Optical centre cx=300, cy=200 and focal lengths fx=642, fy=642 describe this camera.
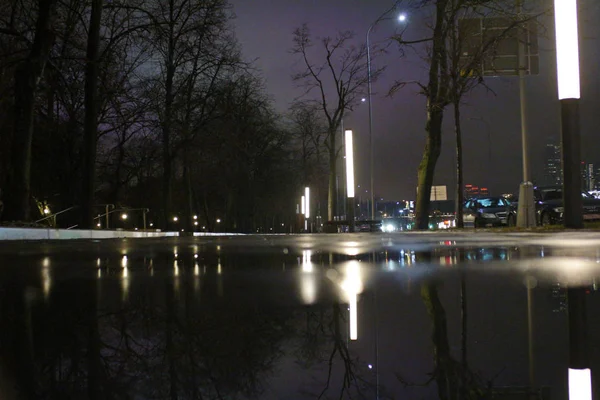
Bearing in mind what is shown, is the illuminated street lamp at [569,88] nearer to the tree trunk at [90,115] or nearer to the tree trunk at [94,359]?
the tree trunk at [94,359]

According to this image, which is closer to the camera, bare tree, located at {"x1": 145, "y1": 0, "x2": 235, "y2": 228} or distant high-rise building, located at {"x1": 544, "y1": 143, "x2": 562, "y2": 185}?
bare tree, located at {"x1": 145, "y1": 0, "x2": 235, "y2": 228}

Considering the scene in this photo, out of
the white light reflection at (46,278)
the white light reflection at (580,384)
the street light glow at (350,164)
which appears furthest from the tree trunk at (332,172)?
the white light reflection at (580,384)

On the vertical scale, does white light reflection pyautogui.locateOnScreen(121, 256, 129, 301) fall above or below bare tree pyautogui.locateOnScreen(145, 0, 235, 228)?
below

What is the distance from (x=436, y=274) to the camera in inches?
247

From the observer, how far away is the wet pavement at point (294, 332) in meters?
2.63

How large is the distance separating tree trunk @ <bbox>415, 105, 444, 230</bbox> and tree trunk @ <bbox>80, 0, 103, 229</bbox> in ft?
42.1

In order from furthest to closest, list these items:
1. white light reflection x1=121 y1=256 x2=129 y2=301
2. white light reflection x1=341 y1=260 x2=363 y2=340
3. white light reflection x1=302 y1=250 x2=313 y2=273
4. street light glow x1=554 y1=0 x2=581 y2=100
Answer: street light glow x1=554 y1=0 x2=581 y2=100 < white light reflection x1=302 y1=250 x2=313 y2=273 < white light reflection x1=121 y1=256 x2=129 y2=301 < white light reflection x1=341 y1=260 x2=363 y2=340

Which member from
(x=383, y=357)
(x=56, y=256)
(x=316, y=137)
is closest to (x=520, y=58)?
(x=56, y=256)

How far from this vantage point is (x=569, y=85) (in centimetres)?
1498

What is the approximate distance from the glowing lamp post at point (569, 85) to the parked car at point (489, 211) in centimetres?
1661

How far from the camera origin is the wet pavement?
2.63 meters

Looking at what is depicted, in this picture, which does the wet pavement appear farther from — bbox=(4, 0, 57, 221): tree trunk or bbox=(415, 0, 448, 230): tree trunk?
bbox=(415, 0, 448, 230): tree trunk

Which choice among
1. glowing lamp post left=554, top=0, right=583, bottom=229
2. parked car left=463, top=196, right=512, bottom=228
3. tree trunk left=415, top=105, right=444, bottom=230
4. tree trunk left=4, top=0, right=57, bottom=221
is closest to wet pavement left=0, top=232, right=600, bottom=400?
glowing lamp post left=554, top=0, right=583, bottom=229

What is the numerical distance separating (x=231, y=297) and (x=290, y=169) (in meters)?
52.4
